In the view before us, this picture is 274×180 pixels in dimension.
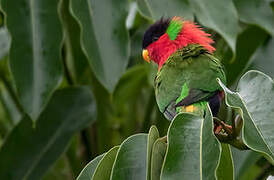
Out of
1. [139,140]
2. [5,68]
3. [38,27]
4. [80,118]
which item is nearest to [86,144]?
[80,118]

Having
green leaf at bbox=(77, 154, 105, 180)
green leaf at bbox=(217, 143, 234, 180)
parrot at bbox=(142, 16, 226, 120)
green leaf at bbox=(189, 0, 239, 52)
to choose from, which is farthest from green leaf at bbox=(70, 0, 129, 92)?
green leaf at bbox=(217, 143, 234, 180)

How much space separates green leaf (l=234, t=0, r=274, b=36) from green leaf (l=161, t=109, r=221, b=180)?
93 cm

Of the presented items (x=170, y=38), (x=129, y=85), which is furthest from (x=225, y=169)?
(x=129, y=85)

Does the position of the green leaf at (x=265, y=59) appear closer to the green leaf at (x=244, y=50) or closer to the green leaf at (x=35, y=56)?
the green leaf at (x=244, y=50)

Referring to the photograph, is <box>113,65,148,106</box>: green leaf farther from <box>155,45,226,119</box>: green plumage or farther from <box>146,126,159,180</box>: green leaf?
<box>146,126,159,180</box>: green leaf

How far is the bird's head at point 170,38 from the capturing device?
126 cm

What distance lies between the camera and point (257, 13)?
67.8 inches

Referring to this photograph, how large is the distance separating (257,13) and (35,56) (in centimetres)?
75

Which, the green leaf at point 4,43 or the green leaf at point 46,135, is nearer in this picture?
the green leaf at point 46,135

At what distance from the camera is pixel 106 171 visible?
870 millimetres

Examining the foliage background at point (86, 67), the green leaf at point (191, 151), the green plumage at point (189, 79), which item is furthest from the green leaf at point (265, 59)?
the green leaf at point (191, 151)

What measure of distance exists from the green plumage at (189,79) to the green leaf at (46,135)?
75cm

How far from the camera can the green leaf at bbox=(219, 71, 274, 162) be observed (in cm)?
78

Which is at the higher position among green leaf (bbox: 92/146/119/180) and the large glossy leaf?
green leaf (bbox: 92/146/119/180)
